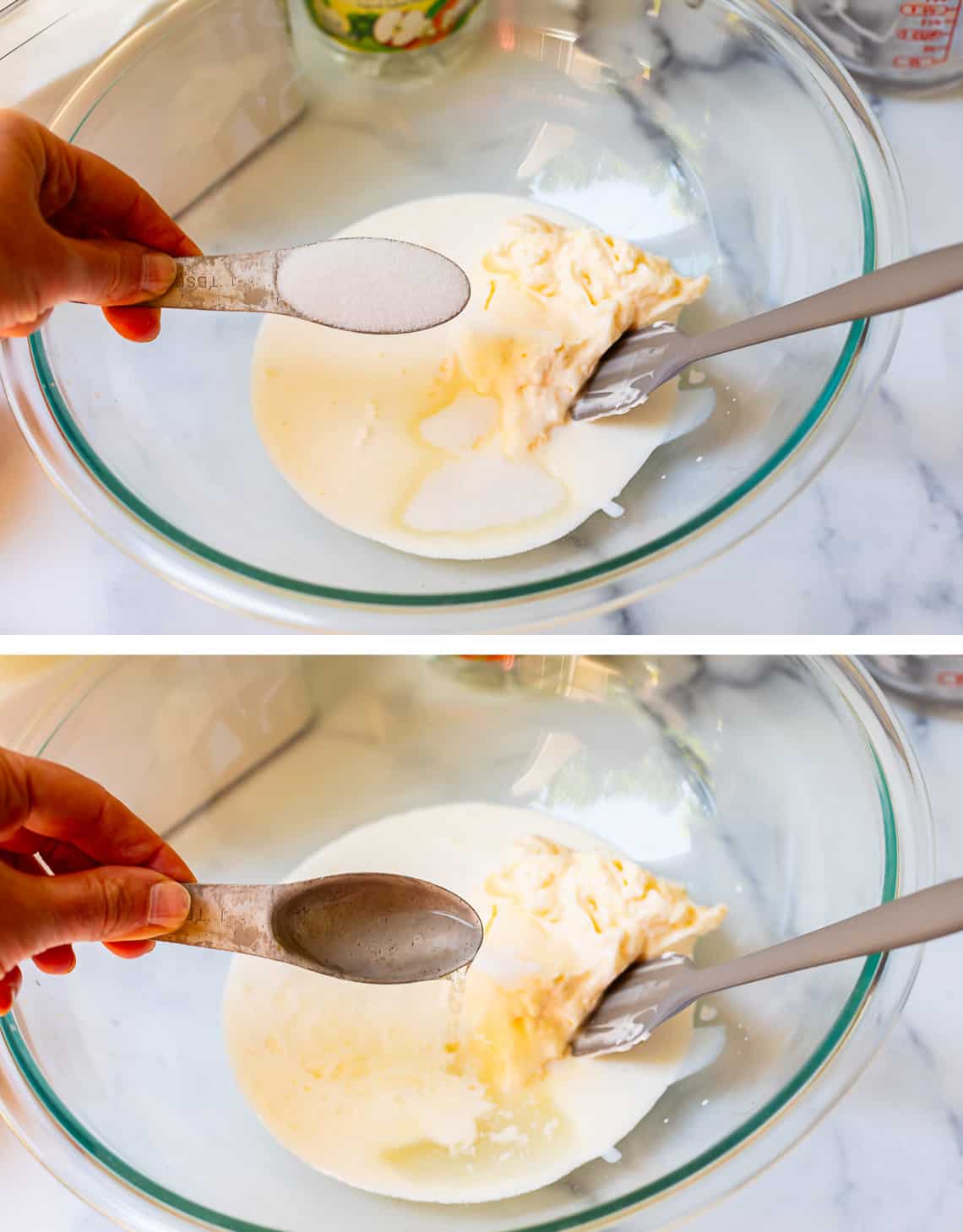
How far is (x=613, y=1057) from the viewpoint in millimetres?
737

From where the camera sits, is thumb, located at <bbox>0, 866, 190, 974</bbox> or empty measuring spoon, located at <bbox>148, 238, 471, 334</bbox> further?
empty measuring spoon, located at <bbox>148, 238, 471, 334</bbox>

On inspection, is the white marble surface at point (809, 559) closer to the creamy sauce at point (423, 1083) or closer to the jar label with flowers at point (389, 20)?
the creamy sauce at point (423, 1083)

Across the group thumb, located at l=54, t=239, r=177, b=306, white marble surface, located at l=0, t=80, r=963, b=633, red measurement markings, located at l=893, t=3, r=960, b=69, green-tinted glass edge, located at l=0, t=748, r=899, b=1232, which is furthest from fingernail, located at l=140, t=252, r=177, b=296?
red measurement markings, located at l=893, t=3, r=960, b=69

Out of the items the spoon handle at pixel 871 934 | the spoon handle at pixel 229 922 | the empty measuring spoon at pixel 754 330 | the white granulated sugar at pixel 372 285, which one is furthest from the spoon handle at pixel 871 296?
the spoon handle at pixel 229 922

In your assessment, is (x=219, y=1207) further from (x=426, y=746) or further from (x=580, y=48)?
(x=580, y=48)

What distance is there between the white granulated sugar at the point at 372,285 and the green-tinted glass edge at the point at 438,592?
0.46 feet

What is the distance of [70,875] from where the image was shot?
65 centimetres

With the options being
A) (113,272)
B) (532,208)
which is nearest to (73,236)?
(113,272)

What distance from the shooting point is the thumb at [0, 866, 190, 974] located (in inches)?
23.7

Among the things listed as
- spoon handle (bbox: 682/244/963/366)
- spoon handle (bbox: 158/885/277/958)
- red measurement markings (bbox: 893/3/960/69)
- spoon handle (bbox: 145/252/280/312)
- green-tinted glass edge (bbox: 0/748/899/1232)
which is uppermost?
red measurement markings (bbox: 893/3/960/69)

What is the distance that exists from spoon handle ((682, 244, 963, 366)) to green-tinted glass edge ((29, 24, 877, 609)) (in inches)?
1.1

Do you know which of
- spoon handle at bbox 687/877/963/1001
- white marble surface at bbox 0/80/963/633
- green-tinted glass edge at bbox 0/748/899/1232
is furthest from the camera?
white marble surface at bbox 0/80/963/633

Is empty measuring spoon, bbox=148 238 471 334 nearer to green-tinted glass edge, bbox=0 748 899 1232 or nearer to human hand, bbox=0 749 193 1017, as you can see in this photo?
human hand, bbox=0 749 193 1017

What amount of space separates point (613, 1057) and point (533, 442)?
365mm
